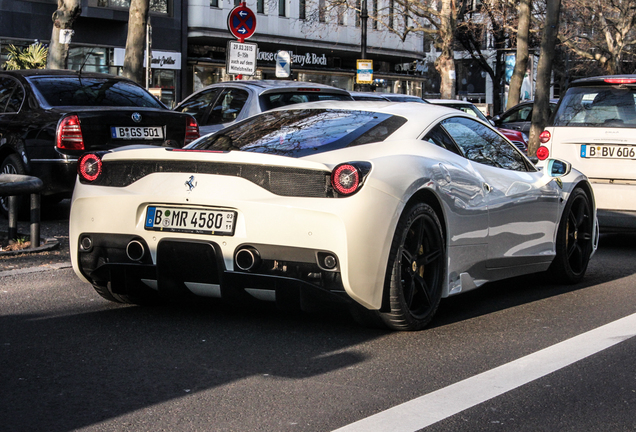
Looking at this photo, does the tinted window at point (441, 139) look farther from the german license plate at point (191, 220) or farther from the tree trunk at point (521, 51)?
the tree trunk at point (521, 51)

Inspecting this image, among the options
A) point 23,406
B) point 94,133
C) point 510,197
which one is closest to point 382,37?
point 94,133

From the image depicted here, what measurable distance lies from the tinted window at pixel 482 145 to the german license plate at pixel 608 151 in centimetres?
258

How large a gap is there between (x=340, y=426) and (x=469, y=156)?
2866 mm

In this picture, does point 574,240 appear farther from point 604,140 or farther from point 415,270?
point 415,270

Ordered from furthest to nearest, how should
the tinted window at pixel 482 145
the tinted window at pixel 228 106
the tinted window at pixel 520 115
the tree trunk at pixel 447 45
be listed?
the tree trunk at pixel 447 45, the tinted window at pixel 520 115, the tinted window at pixel 228 106, the tinted window at pixel 482 145

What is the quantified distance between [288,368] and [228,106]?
8.29 m

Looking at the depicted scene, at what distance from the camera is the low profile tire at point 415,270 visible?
16.1 feet

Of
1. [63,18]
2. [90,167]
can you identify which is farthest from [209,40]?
[90,167]

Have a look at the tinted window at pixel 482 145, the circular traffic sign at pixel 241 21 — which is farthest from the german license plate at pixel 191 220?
the circular traffic sign at pixel 241 21

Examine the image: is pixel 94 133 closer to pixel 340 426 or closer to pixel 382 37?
pixel 340 426

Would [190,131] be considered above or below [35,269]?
above

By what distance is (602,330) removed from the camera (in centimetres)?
543

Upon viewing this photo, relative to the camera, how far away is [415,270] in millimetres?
5145

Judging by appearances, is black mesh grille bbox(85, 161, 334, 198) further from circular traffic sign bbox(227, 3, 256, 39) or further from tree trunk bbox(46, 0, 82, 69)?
tree trunk bbox(46, 0, 82, 69)
